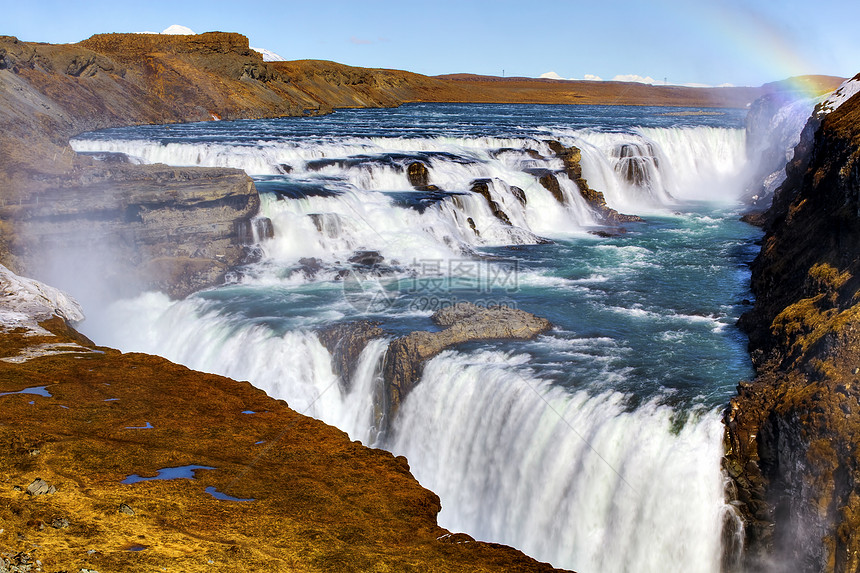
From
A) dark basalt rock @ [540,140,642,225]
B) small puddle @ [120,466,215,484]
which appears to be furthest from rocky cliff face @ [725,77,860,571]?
dark basalt rock @ [540,140,642,225]

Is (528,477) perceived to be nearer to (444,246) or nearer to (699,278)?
(699,278)

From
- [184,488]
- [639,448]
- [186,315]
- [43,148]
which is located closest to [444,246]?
[186,315]

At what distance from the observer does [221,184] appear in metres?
21.4

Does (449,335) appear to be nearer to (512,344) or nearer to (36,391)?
(512,344)

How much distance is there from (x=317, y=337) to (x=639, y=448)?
23.9ft

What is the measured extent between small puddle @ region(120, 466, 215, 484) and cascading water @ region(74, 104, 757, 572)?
5097 mm

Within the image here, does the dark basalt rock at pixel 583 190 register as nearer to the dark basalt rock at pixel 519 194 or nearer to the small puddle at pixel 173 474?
the dark basalt rock at pixel 519 194

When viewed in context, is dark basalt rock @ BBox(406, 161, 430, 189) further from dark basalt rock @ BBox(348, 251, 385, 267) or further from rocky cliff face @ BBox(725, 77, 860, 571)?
rocky cliff face @ BBox(725, 77, 860, 571)

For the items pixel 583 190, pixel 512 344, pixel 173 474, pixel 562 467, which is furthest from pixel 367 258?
pixel 173 474
